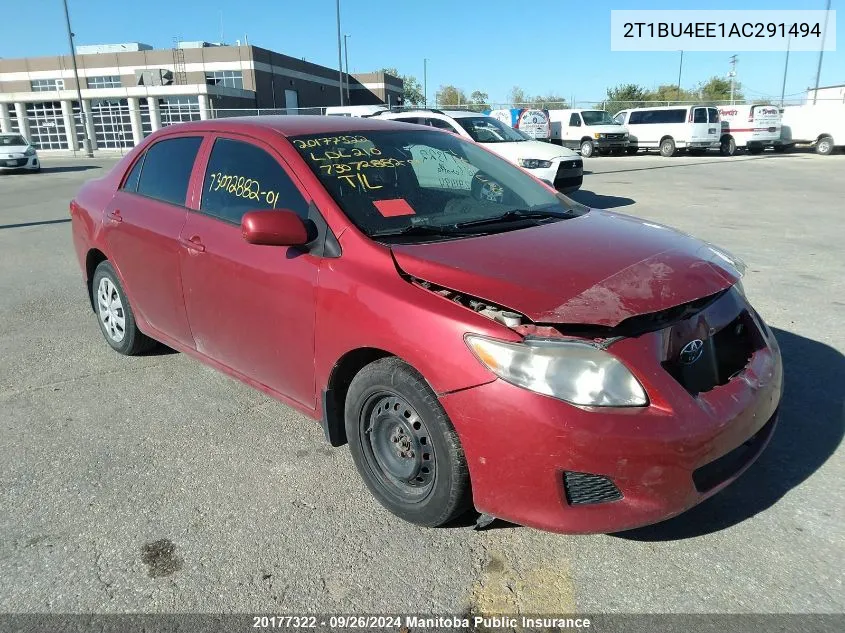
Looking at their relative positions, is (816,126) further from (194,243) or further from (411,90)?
(411,90)

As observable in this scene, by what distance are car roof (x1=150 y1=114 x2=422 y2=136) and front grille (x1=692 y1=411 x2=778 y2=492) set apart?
2.49 m

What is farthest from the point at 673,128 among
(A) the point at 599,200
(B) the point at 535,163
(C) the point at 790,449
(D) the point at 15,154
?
(C) the point at 790,449

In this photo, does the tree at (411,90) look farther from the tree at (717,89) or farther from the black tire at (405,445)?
the black tire at (405,445)

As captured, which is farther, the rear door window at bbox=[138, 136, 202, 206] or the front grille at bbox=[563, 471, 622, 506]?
the rear door window at bbox=[138, 136, 202, 206]

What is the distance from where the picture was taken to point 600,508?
224cm

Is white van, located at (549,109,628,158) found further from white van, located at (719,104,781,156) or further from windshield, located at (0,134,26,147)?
windshield, located at (0,134,26,147)

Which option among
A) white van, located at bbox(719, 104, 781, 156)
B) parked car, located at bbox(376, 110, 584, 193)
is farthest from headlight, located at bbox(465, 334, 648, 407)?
white van, located at bbox(719, 104, 781, 156)

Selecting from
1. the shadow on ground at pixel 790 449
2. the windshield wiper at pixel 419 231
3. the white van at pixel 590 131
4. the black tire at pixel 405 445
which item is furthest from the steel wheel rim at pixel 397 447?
the white van at pixel 590 131

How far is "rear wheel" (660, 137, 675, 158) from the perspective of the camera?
26.9 meters

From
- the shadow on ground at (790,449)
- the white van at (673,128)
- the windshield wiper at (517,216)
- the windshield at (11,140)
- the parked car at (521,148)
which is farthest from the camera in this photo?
the white van at (673,128)

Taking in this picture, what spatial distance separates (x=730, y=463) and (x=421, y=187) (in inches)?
77.2

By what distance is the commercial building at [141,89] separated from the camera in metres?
43.0

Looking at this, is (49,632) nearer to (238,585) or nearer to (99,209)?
(238,585)

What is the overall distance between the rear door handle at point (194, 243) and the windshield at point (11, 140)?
25.2 metres
